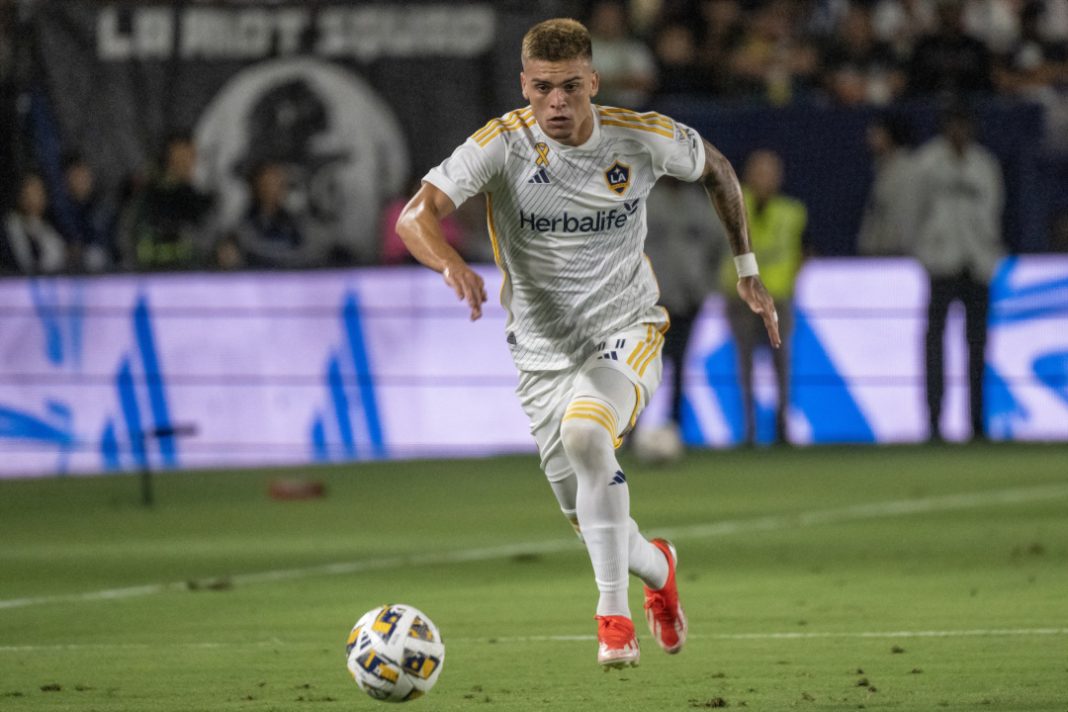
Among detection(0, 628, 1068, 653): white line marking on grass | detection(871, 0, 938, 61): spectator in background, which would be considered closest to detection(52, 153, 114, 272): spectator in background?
detection(871, 0, 938, 61): spectator in background

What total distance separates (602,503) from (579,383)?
1.58ft

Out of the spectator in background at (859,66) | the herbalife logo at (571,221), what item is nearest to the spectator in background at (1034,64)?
the spectator in background at (859,66)

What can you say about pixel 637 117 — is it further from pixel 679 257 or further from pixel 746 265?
pixel 679 257

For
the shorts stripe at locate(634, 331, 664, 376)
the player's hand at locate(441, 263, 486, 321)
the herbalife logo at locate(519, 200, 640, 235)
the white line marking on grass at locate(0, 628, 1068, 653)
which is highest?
the herbalife logo at locate(519, 200, 640, 235)

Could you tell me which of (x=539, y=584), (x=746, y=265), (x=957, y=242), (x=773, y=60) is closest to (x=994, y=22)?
(x=773, y=60)

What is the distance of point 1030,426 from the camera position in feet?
57.1

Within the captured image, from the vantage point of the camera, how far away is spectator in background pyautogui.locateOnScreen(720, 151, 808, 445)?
17328mm

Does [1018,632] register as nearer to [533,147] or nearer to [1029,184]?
[533,147]

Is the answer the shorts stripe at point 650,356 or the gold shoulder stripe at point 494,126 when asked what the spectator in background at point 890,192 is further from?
the gold shoulder stripe at point 494,126

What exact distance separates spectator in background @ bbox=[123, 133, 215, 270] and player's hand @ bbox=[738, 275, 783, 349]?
31.5ft

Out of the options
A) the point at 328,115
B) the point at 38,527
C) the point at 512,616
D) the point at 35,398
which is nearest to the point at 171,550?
the point at 38,527

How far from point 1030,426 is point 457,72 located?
566 centimetres

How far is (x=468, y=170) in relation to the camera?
7398 mm

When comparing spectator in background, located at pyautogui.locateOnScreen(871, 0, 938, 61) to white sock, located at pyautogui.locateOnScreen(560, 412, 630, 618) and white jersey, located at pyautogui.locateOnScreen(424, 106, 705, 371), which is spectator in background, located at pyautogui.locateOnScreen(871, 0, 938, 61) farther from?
white sock, located at pyautogui.locateOnScreen(560, 412, 630, 618)
